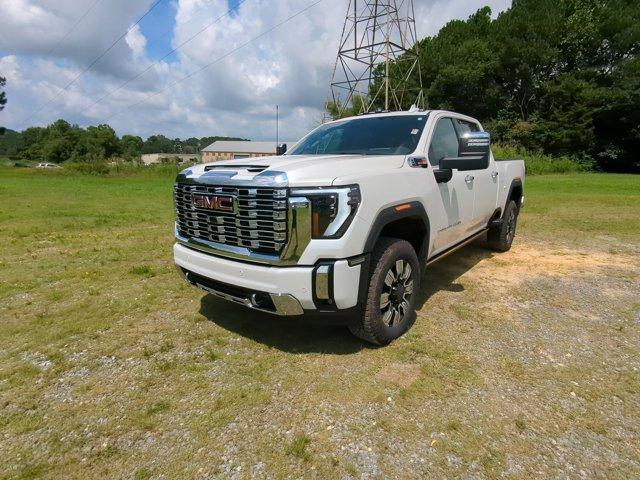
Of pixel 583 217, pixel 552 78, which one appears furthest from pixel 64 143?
pixel 583 217

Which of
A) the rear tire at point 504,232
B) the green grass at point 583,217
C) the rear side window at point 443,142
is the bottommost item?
the green grass at point 583,217

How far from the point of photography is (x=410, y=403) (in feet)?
8.40

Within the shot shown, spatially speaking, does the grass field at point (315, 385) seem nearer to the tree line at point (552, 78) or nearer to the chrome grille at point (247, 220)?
the chrome grille at point (247, 220)

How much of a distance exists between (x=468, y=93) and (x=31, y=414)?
47679mm

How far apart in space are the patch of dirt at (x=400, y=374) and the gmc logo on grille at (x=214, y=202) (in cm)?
160

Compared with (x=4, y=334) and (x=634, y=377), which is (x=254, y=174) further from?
(x=634, y=377)

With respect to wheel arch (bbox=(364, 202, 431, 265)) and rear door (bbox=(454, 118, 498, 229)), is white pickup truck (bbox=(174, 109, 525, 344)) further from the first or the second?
rear door (bbox=(454, 118, 498, 229))

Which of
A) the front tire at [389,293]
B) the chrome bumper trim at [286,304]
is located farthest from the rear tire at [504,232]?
the chrome bumper trim at [286,304]

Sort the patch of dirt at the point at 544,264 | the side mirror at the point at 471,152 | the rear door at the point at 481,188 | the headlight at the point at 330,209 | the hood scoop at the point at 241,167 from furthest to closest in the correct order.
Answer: the patch of dirt at the point at 544,264 → the rear door at the point at 481,188 → the side mirror at the point at 471,152 → the hood scoop at the point at 241,167 → the headlight at the point at 330,209

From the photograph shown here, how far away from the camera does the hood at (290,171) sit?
105 inches

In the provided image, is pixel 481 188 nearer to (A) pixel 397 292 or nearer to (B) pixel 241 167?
(A) pixel 397 292

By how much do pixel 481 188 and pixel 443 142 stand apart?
94 cm

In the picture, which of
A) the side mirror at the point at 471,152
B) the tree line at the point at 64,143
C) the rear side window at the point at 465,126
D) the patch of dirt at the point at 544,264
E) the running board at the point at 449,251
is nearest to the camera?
the side mirror at the point at 471,152

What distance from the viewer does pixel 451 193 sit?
156 inches
